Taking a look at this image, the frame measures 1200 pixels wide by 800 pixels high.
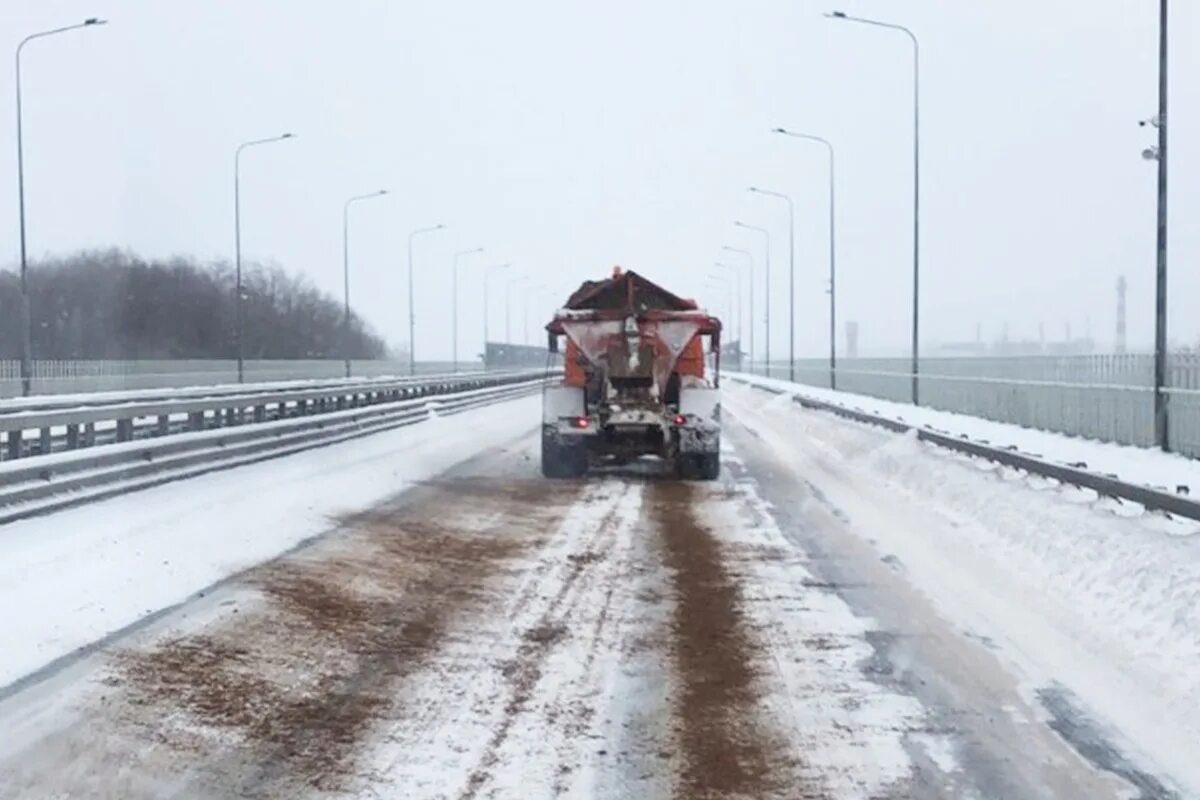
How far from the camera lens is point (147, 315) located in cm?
7806

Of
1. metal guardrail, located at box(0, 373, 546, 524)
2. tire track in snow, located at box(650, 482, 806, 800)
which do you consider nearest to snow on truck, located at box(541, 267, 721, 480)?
metal guardrail, located at box(0, 373, 546, 524)

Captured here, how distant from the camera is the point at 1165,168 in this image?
2338 centimetres

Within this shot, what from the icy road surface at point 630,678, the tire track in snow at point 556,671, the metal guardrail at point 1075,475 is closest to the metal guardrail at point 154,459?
the icy road surface at point 630,678

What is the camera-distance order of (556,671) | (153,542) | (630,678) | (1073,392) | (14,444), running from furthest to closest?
(1073,392) → (14,444) → (153,542) → (556,671) → (630,678)

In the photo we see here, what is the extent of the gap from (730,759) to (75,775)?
2.89 metres

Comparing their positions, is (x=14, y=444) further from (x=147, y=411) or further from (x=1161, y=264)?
(x=1161, y=264)

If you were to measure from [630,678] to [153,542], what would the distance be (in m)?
6.64

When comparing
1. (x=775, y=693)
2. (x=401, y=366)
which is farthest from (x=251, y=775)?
(x=401, y=366)

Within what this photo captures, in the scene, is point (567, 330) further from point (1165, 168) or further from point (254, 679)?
point (254, 679)

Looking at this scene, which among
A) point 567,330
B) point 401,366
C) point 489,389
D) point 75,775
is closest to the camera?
point 75,775

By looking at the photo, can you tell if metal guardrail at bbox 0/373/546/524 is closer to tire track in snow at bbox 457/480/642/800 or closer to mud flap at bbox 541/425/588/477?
mud flap at bbox 541/425/588/477

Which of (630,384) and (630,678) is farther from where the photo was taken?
(630,384)

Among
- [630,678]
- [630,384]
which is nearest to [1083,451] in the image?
[630,384]

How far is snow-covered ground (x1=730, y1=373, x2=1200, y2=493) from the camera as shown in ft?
64.5
